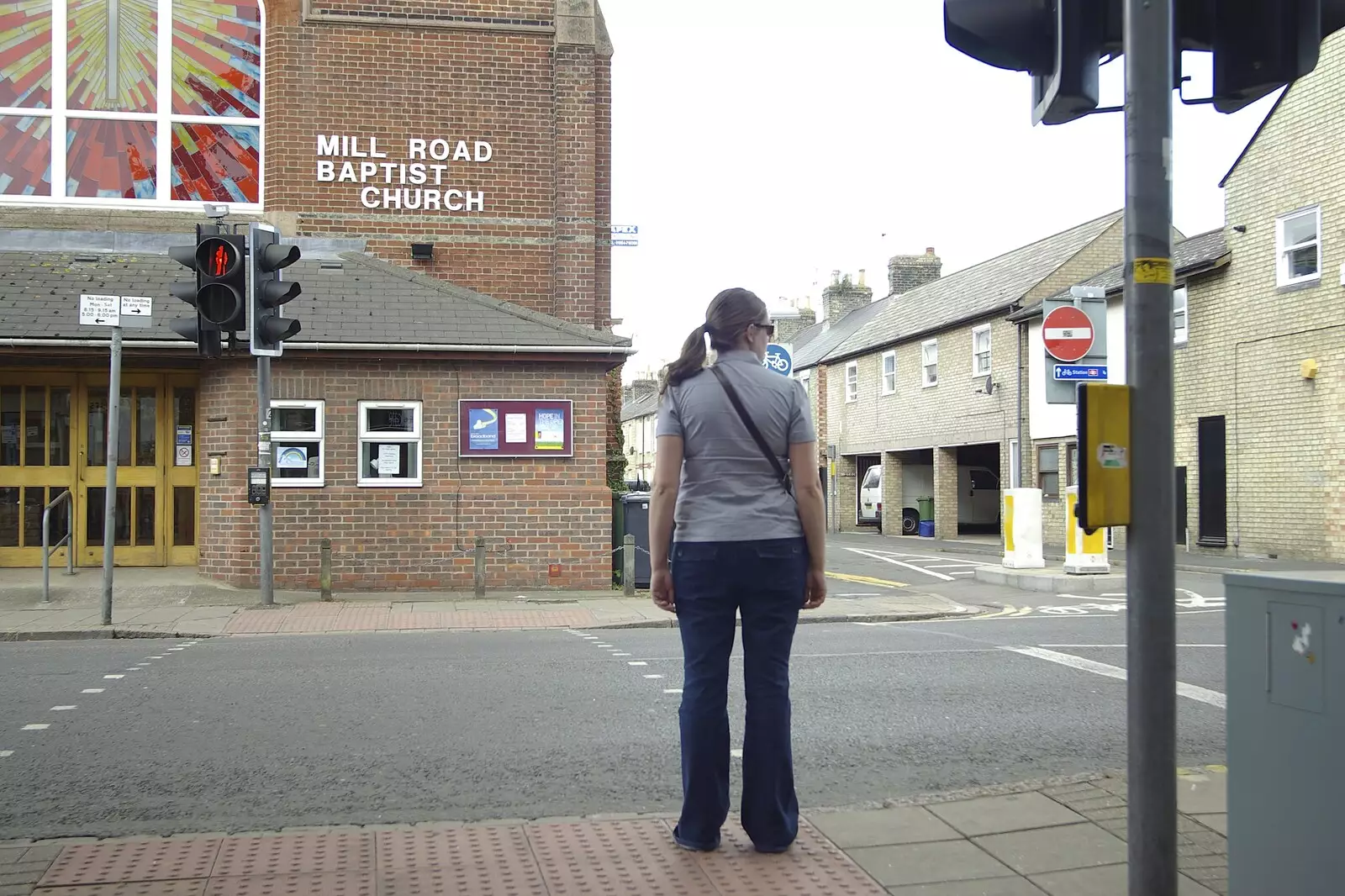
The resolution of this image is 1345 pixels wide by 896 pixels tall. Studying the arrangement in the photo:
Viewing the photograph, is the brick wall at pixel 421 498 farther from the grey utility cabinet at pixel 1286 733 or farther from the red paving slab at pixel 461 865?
the grey utility cabinet at pixel 1286 733

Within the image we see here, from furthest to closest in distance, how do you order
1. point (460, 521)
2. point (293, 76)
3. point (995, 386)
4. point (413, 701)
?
point (995, 386)
point (293, 76)
point (460, 521)
point (413, 701)

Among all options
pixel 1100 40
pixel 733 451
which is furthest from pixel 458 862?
pixel 1100 40

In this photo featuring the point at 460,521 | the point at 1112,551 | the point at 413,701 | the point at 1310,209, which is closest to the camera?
the point at 413,701

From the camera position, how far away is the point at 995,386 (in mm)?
31156

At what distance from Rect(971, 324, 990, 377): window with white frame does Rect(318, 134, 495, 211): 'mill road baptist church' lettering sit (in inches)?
690

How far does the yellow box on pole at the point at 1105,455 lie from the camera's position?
10.9 ft

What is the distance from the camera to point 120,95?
1769cm

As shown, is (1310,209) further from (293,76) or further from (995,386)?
(293,76)

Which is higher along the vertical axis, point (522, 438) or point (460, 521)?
point (522, 438)

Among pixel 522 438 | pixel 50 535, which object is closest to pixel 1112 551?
pixel 522 438

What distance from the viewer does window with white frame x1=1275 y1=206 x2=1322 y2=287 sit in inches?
826

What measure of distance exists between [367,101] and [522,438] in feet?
19.3

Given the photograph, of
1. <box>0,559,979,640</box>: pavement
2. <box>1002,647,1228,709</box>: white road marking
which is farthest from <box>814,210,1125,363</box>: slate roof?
<box>1002,647,1228,709</box>: white road marking

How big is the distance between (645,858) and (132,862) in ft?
5.86
